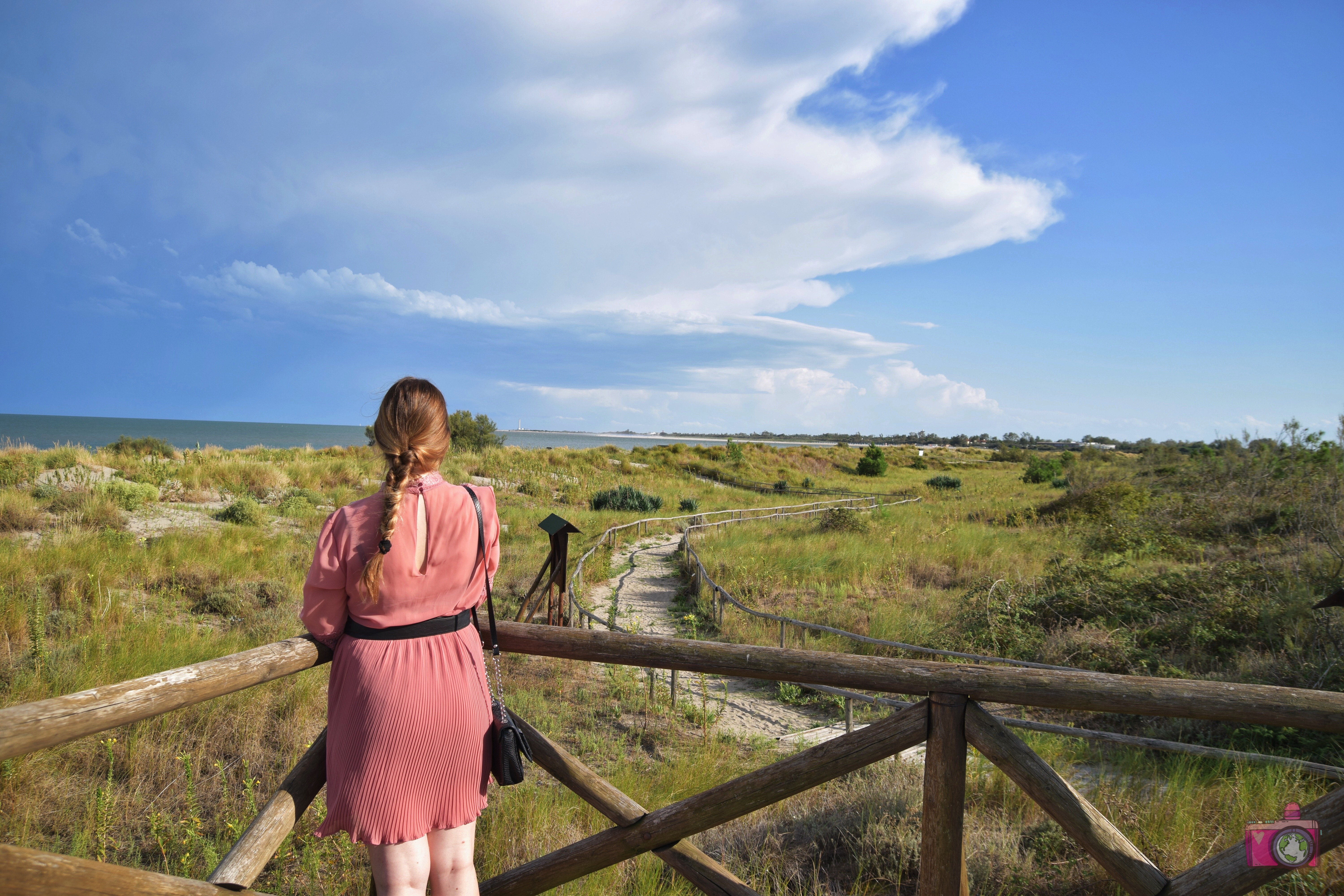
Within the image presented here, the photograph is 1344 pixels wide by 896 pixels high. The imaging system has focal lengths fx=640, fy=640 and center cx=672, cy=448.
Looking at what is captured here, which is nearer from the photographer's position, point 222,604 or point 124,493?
point 222,604

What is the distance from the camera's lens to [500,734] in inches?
86.1

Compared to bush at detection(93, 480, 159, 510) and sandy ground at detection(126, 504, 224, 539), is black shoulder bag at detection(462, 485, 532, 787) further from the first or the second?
bush at detection(93, 480, 159, 510)

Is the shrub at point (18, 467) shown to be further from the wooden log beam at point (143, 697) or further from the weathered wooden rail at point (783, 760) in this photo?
the weathered wooden rail at point (783, 760)

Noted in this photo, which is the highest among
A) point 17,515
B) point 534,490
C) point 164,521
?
point 17,515

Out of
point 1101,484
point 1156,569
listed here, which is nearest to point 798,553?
point 1156,569

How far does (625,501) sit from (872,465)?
97.6 feet

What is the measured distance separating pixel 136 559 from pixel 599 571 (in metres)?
7.91

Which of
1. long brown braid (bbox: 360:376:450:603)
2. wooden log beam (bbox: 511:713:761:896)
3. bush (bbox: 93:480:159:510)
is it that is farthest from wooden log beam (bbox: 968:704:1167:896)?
bush (bbox: 93:480:159:510)

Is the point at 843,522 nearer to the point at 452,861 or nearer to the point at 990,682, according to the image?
the point at 990,682

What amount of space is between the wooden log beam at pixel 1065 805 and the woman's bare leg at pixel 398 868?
166 centimetres

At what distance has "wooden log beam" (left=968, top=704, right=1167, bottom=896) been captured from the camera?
194 cm

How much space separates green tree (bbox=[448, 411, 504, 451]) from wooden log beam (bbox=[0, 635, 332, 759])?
31.1m

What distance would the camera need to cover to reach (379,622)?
6.71 ft

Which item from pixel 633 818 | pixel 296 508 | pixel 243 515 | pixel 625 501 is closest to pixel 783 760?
pixel 633 818
